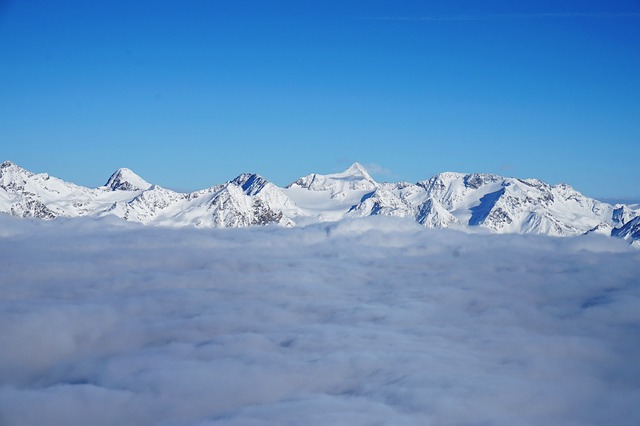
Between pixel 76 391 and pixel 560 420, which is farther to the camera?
pixel 76 391

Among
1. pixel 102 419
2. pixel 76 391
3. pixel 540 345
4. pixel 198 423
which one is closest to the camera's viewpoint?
pixel 198 423

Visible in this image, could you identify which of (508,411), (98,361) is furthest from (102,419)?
(508,411)

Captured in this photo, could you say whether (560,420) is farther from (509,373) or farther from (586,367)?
(586,367)

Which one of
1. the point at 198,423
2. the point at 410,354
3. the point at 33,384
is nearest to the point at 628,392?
the point at 410,354

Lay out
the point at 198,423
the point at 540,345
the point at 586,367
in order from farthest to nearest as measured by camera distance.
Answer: the point at 540,345, the point at 586,367, the point at 198,423

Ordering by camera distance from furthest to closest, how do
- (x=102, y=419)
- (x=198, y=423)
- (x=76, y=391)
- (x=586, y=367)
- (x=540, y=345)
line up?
(x=540, y=345) → (x=586, y=367) → (x=76, y=391) → (x=102, y=419) → (x=198, y=423)

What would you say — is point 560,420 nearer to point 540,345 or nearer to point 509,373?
point 509,373

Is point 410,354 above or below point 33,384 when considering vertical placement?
above

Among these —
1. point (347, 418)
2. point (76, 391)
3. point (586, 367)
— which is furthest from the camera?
point (586, 367)

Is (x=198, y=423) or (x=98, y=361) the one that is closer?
(x=198, y=423)
